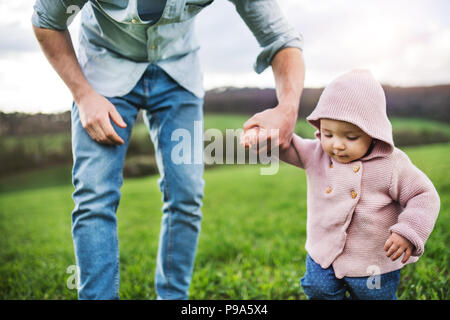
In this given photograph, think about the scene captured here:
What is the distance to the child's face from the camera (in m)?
1.44

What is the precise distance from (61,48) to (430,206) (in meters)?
1.50

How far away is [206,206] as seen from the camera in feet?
19.0

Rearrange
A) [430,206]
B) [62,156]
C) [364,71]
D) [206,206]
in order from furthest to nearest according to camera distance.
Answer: [62,156]
[206,206]
[364,71]
[430,206]

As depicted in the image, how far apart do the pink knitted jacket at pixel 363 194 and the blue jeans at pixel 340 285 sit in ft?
0.17

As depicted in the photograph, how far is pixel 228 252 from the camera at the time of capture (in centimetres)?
300

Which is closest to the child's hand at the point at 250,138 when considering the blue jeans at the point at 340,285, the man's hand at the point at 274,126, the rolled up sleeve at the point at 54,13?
the man's hand at the point at 274,126

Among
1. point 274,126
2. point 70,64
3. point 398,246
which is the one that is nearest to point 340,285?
point 398,246

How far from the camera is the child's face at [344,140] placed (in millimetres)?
1441

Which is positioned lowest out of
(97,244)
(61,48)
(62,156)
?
(62,156)

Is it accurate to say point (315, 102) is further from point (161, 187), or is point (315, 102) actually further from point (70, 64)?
point (70, 64)

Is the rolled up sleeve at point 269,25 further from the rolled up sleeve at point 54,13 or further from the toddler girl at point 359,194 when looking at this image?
the rolled up sleeve at point 54,13

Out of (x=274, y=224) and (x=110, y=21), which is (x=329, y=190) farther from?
(x=274, y=224)
